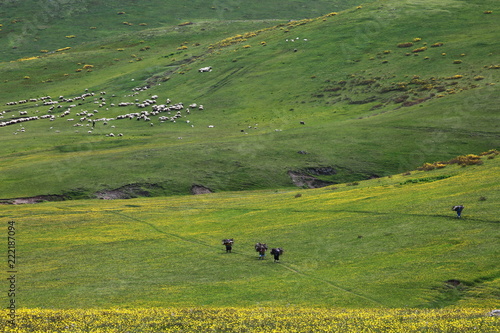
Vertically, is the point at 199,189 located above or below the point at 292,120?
below

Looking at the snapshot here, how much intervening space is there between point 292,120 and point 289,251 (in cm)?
9805

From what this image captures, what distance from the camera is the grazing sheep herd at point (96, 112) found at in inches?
6398

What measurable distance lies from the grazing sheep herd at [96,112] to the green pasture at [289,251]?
83.2m

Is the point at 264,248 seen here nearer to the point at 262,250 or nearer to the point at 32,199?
the point at 262,250

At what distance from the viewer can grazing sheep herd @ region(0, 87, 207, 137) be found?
16250cm

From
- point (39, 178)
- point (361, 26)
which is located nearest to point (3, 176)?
point (39, 178)

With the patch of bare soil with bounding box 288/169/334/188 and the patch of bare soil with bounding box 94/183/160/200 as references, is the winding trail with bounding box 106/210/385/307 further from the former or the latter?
the patch of bare soil with bounding box 288/169/334/188

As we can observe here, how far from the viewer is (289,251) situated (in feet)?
170

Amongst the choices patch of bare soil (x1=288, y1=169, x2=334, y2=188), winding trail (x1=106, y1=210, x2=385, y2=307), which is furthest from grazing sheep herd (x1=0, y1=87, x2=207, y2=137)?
winding trail (x1=106, y1=210, x2=385, y2=307)

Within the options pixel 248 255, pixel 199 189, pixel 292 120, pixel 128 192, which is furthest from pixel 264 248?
pixel 292 120

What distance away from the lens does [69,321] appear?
100 feet

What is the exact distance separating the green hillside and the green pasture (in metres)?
26.9

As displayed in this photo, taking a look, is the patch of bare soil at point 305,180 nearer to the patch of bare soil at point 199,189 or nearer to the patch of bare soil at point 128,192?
the patch of bare soil at point 199,189

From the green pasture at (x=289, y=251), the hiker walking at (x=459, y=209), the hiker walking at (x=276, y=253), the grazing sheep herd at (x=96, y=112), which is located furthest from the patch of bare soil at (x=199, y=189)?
the hiker walking at (x=459, y=209)
